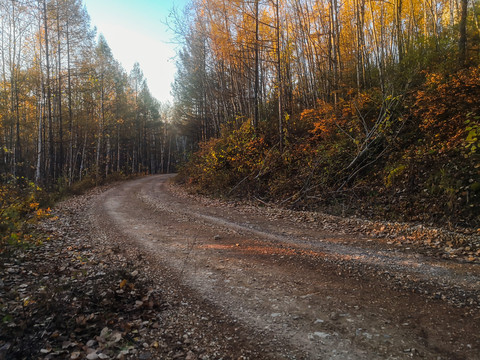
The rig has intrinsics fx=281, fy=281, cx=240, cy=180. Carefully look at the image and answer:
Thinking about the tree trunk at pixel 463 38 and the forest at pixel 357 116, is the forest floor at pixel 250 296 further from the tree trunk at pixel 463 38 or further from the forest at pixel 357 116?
the tree trunk at pixel 463 38

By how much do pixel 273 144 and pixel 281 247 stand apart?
27.2 feet

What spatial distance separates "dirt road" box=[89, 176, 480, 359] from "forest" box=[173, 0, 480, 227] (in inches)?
103

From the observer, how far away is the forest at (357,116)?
746 cm

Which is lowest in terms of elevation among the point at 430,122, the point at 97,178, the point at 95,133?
the point at 97,178

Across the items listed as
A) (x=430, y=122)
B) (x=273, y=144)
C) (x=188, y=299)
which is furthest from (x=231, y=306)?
(x=273, y=144)

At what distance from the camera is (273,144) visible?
526 inches

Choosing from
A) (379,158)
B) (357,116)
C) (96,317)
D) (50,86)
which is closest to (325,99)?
(357,116)

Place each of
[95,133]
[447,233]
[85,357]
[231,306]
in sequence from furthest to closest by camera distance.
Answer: [95,133] → [447,233] → [231,306] → [85,357]

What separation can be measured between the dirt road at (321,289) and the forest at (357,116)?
8.56ft

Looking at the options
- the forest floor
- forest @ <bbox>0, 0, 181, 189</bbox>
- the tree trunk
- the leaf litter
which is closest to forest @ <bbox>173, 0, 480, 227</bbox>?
the tree trunk

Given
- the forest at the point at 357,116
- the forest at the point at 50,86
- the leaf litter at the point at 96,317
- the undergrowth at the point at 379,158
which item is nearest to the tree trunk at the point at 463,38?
the forest at the point at 357,116

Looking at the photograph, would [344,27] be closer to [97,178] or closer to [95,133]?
[97,178]

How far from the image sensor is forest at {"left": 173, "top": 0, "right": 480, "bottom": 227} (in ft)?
24.5

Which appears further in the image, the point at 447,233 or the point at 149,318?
the point at 447,233
